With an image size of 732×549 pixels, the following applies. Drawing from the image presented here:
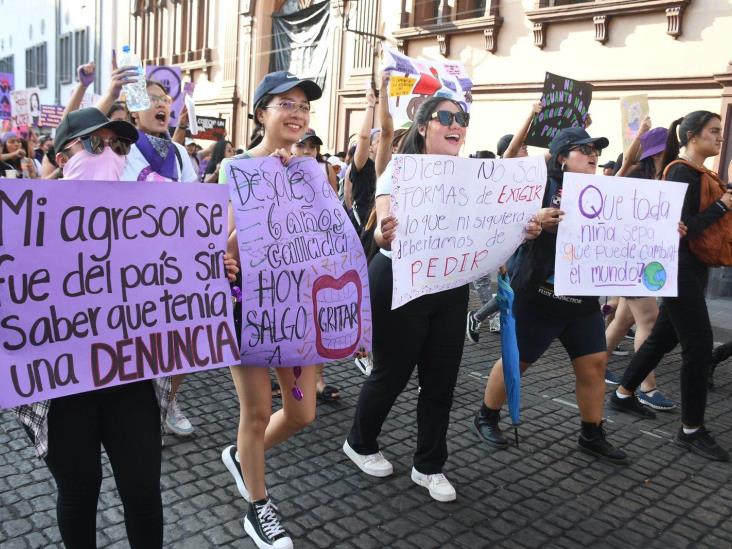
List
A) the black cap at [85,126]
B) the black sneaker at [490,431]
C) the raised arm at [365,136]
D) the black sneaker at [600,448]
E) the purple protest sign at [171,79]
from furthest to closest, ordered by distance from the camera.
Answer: the purple protest sign at [171,79]
the raised arm at [365,136]
the black sneaker at [490,431]
the black sneaker at [600,448]
the black cap at [85,126]

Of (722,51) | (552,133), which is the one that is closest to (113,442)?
(552,133)

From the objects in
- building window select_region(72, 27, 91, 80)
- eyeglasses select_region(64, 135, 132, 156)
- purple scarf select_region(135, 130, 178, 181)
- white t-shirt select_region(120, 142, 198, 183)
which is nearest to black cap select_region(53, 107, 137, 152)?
eyeglasses select_region(64, 135, 132, 156)

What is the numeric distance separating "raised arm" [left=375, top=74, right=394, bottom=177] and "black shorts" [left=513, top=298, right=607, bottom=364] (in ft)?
3.73

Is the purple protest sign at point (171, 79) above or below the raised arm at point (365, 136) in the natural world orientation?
above

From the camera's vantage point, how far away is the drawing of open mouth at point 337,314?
284 cm

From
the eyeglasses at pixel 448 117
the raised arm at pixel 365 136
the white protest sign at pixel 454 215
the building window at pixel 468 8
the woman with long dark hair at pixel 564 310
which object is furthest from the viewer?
the building window at pixel 468 8

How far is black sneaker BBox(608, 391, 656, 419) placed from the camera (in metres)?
4.68

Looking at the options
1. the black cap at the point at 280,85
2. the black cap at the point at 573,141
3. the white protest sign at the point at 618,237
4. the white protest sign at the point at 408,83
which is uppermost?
the white protest sign at the point at 408,83

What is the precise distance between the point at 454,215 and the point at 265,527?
165 cm

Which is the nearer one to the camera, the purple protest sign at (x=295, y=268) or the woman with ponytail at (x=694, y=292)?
the purple protest sign at (x=295, y=268)

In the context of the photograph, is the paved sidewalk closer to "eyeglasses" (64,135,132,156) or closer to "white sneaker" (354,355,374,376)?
"white sneaker" (354,355,374,376)

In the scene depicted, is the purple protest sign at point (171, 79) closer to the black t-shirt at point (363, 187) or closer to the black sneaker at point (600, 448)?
the black t-shirt at point (363, 187)

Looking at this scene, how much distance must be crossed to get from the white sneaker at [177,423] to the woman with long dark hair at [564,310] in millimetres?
2042

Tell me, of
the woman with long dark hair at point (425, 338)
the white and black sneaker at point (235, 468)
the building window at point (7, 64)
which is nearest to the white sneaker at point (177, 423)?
the white and black sneaker at point (235, 468)
